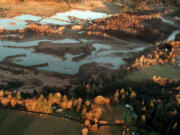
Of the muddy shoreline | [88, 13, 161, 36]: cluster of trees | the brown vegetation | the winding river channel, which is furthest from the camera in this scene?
[88, 13, 161, 36]: cluster of trees

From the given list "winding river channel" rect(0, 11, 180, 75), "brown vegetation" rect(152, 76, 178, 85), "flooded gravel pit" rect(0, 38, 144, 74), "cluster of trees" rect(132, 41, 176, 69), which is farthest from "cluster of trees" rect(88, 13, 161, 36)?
"brown vegetation" rect(152, 76, 178, 85)

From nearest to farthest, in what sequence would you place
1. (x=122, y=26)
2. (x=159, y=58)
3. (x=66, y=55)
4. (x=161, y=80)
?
(x=161, y=80) < (x=159, y=58) < (x=66, y=55) < (x=122, y=26)

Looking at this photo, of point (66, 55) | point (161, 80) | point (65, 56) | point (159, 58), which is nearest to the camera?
point (161, 80)

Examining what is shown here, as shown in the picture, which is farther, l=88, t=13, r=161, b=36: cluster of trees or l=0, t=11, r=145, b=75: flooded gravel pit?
l=88, t=13, r=161, b=36: cluster of trees

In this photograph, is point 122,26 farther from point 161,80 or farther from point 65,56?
point 161,80

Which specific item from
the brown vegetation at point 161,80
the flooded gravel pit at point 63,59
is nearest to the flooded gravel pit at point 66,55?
the flooded gravel pit at point 63,59

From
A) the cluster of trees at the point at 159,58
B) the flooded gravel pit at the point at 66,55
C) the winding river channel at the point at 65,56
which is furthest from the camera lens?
the flooded gravel pit at the point at 66,55

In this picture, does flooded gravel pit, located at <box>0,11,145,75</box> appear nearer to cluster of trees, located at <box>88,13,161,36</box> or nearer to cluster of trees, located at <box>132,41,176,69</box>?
cluster of trees, located at <box>132,41,176,69</box>

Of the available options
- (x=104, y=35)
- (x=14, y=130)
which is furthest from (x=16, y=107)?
(x=104, y=35)

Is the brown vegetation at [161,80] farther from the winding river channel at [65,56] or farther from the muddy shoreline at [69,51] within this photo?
the winding river channel at [65,56]

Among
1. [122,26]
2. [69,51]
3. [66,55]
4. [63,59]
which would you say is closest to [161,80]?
[63,59]

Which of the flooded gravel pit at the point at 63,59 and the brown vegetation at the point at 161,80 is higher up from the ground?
the flooded gravel pit at the point at 63,59

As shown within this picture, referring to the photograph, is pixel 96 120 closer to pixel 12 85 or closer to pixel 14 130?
pixel 14 130
